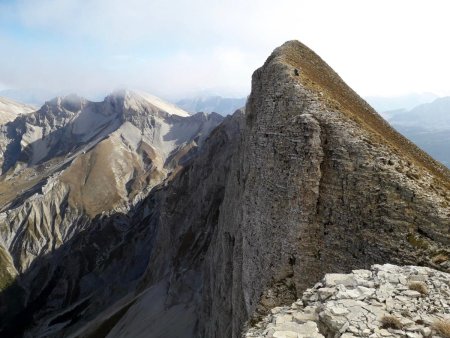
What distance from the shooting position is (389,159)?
27.7 meters

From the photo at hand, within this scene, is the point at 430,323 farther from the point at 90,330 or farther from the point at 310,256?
the point at 90,330

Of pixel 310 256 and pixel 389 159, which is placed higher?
pixel 389 159

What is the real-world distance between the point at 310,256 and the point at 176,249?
10145cm

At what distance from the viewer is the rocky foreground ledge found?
46.8ft

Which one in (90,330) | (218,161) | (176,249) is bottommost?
(90,330)

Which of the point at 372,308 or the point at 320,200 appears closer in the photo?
the point at 372,308

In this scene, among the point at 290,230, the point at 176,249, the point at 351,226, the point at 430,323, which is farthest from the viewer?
the point at 176,249

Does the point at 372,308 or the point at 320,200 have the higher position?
the point at 320,200

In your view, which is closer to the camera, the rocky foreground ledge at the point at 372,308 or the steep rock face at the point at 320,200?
the rocky foreground ledge at the point at 372,308

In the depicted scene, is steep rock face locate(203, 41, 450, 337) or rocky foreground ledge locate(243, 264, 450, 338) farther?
steep rock face locate(203, 41, 450, 337)

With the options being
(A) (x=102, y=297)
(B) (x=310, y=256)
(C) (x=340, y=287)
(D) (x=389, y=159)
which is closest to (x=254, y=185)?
(B) (x=310, y=256)

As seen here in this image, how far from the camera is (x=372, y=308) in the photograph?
15266 millimetres

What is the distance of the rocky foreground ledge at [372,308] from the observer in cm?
1426

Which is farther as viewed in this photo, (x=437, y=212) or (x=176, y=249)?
(x=176, y=249)
